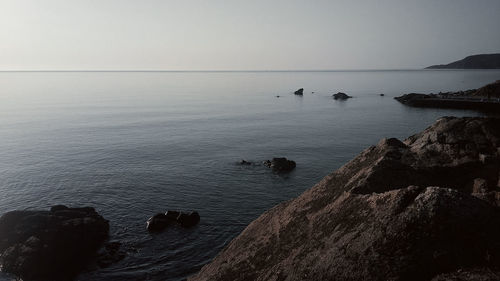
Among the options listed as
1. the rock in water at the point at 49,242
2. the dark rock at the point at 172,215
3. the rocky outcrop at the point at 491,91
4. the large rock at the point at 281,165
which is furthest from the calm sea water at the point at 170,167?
the rocky outcrop at the point at 491,91

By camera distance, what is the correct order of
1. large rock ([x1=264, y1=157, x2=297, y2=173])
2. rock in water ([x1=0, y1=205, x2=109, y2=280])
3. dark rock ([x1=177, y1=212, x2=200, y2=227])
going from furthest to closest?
large rock ([x1=264, y1=157, x2=297, y2=173]), dark rock ([x1=177, y1=212, x2=200, y2=227]), rock in water ([x1=0, y1=205, x2=109, y2=280])

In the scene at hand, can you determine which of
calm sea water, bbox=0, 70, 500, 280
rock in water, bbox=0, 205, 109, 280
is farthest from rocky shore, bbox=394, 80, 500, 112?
rock in water, bbox=0, 205, 109, 280

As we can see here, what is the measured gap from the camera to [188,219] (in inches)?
1702

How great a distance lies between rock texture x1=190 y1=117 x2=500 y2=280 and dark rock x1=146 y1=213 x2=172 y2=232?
21.8m

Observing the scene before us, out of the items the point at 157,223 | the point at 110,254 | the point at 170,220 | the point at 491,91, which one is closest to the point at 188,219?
the point at 170,220

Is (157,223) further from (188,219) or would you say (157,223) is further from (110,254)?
(110,254)

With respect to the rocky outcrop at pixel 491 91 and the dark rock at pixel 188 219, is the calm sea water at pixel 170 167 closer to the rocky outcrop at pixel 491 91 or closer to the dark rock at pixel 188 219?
the dark rock at pixel 188 219

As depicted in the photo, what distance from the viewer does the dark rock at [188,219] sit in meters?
43.0

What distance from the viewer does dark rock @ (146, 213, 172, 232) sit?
4181 centimetres

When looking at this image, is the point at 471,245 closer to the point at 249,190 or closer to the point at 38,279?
the point at 38,279

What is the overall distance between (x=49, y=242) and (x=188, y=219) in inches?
570

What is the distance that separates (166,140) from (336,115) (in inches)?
2800

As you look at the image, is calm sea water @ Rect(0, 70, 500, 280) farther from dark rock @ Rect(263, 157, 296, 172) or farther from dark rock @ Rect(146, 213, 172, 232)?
dark rock @ Rect(263, 157, 296, 172)

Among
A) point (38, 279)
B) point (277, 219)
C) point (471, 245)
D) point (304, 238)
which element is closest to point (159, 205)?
point (38, 279)
